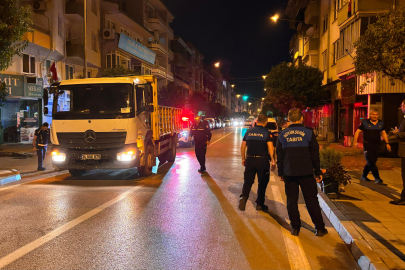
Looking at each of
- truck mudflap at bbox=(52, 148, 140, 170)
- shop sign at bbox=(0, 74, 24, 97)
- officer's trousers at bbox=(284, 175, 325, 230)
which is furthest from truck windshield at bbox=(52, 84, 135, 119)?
shop sign at bbox=(0, 74, 24, 97)

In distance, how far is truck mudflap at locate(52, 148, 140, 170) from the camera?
989 centimetres

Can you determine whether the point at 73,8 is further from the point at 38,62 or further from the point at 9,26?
the point at 9,26

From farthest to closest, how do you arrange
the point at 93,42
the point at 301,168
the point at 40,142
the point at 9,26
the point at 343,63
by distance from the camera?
the point at 93,42 → the point at 343,63 → the point at 40,142 → the point at 9,26 → the point at 301,168

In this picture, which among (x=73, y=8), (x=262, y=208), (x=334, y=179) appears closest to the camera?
(x=262, y=208)

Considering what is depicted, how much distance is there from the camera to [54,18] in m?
25.0

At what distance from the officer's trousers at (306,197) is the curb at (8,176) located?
816cm

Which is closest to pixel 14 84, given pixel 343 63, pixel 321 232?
pixel 343 63

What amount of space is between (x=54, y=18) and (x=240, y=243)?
24352mm

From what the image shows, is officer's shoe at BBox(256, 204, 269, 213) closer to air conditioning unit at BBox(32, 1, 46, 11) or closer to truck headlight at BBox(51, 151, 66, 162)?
truck headlight at BBox(51, 151, 66, 162)

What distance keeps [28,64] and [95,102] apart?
53.3 feet

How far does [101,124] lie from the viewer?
991 centimetres

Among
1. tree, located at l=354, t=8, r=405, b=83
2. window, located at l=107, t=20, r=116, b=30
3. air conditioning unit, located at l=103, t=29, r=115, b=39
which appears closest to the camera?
tree, located at l=354, t=8, r=405, b=83

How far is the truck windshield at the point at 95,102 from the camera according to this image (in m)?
10.1

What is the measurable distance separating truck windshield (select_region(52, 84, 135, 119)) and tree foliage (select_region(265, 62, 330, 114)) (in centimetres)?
2402
